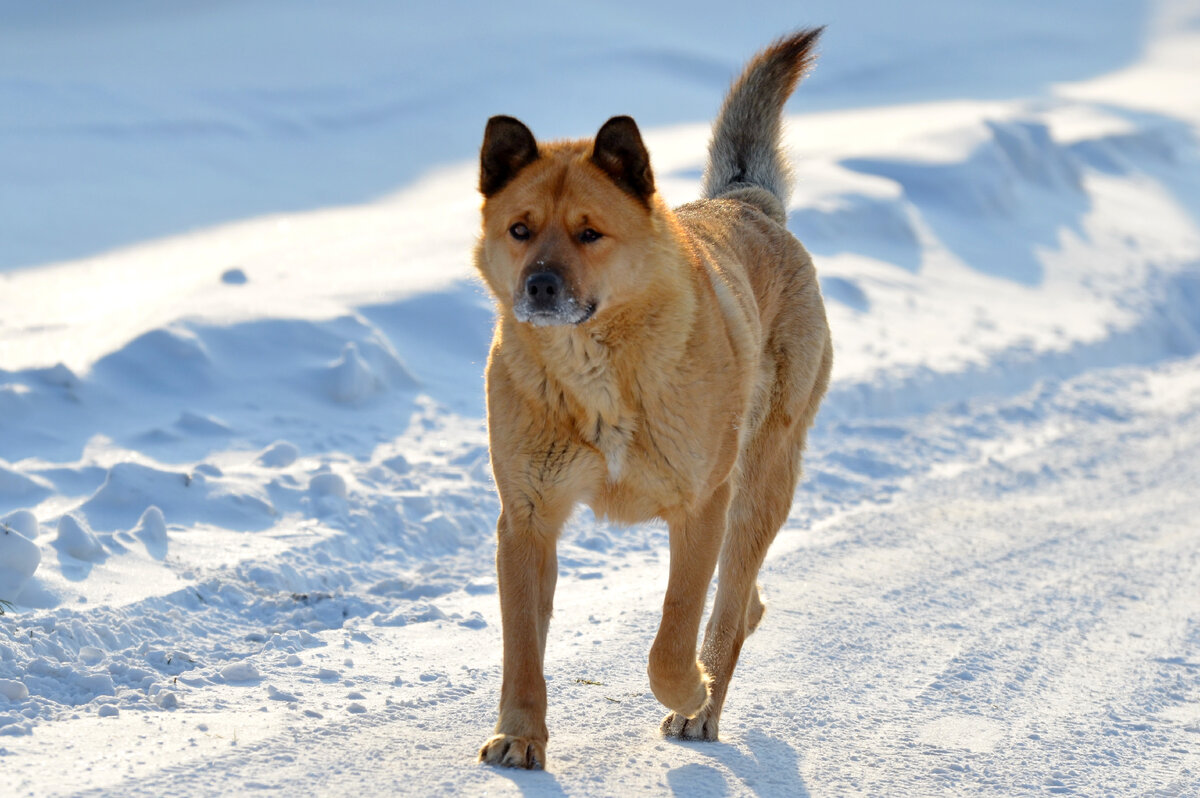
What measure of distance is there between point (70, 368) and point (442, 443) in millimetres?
2142

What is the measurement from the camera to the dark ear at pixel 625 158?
13.3 feet

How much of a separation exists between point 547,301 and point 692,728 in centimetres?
141

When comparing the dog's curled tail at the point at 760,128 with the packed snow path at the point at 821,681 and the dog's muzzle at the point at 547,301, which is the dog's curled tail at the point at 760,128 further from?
the dog's muzzle at the point at 547,301

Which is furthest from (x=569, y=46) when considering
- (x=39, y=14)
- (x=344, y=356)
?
(x=344, y=356)

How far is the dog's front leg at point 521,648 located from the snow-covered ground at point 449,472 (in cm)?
9

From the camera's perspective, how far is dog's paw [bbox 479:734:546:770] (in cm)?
358

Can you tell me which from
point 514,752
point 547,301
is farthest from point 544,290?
point 514,752

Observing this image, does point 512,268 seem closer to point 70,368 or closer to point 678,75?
point 70,368

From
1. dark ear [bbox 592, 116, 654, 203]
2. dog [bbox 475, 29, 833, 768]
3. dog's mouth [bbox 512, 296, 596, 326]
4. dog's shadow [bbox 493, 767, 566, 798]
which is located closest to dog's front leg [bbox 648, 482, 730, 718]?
dog [bbox 475, 29, 833, 768]

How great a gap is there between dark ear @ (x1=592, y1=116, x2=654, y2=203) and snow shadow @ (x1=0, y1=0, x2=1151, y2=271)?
283 inches

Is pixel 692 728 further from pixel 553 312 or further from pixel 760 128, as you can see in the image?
pixel 760 128

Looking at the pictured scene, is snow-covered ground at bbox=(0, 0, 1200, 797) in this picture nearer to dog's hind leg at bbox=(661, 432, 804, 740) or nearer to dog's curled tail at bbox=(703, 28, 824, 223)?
dog's hind leg at bbox=(661, 432, 804, 740)

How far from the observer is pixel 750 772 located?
3.69 meters

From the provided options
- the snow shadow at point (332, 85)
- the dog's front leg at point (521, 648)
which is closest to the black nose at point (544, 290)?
the dog's front leg at point (521, 648)
